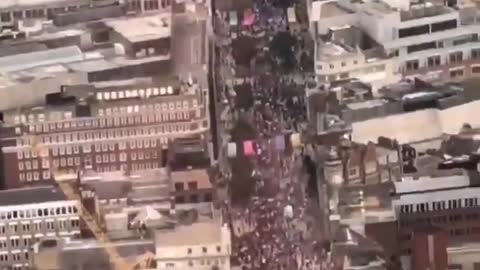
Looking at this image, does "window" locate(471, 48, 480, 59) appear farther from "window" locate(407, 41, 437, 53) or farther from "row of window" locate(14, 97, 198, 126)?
"row of window" locate(14, 97, 198, 126)

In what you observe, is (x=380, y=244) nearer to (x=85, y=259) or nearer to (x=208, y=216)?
(x=208, y=216)

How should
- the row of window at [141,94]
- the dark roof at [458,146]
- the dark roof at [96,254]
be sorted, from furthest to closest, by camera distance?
1. the dark roof at [458,146]
2. the row of window at [141,94]
3. the dark roof at [96,254]

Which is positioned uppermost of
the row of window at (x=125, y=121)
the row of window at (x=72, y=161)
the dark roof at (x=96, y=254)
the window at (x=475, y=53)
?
the window at (x=475, y=53)

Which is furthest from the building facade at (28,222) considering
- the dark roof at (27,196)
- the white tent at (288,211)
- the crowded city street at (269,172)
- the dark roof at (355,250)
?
the dark roof at (355,250)

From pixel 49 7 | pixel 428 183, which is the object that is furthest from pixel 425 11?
pixel 49 7

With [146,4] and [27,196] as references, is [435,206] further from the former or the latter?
[27,196]

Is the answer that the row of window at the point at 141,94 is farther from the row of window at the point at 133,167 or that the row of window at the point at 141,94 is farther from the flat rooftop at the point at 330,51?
the flat rooftop at the point at 330,51

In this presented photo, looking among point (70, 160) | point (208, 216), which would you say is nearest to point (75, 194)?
point (70, 160)

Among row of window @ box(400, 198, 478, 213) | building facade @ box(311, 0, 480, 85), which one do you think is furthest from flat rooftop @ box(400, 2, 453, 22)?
row of window @ box(400, 198, 478, 213)
